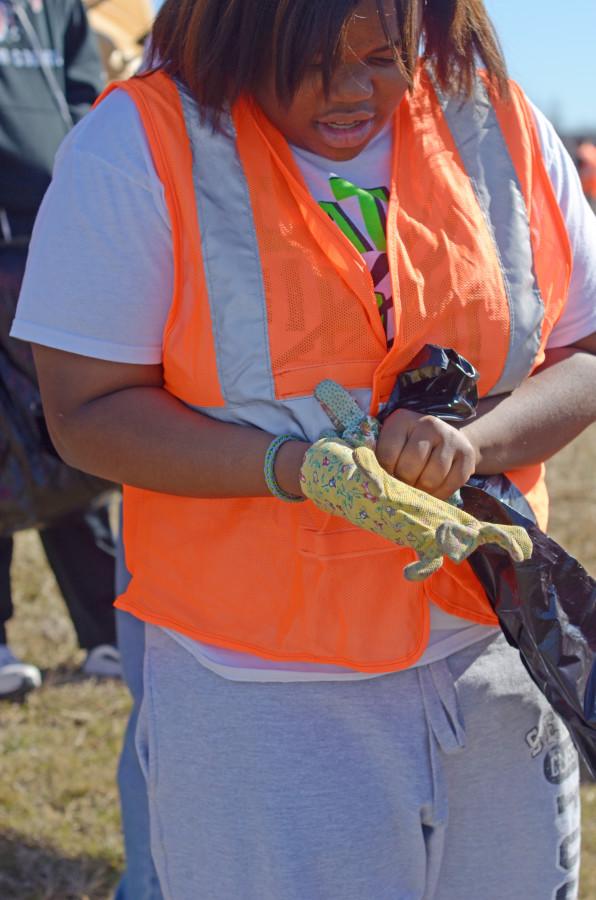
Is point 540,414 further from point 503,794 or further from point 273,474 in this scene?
point 503,794

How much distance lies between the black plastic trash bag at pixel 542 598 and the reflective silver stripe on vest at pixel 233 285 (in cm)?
19

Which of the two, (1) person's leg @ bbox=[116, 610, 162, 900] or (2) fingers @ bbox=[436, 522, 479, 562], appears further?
(1) person's leg @ bbox=[116, 610, 162, 900]

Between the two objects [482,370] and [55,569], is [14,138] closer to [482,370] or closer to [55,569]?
[55,569]

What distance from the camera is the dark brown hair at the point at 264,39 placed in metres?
1.45

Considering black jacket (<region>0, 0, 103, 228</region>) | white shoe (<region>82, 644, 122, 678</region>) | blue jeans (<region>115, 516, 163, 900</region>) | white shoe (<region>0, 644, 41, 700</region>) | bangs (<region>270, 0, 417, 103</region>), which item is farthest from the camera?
white shoe (<region>82, 644, 122, 678</region>)

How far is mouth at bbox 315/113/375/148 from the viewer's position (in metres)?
1.54

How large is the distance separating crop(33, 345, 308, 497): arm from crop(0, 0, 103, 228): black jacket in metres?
1.72

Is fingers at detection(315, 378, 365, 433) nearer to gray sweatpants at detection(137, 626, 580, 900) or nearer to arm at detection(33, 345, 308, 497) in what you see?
arm at detection(33, 345, 308, 497)

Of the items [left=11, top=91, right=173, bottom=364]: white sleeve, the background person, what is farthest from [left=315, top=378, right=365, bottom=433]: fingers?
the background person

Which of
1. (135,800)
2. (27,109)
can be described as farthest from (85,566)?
(135,800)

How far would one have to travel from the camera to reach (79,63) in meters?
3.35

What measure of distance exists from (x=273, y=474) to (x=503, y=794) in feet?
1.99

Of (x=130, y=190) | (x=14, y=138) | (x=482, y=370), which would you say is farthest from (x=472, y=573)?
(x=14, y=138)

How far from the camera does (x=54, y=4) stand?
10.6ft
